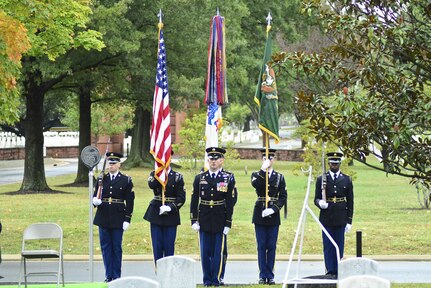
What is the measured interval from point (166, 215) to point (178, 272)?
16.5ft

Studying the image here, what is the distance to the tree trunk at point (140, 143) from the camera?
5138 cm

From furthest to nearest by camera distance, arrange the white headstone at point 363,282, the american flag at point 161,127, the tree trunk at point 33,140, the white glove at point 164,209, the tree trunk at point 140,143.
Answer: the tree trunk at point 140,143 < the tree trunk at point 33,140 < the american flag at point 161,127 < the white glove at point 164,209 < the white headstone at point 363,282

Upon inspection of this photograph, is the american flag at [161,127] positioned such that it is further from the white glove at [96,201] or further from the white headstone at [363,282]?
the white headstone at [363,282]

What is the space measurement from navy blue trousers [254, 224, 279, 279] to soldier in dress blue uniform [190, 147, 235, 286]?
63 cm

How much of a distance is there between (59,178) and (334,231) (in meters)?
31.0

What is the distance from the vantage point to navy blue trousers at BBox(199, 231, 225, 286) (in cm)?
1452

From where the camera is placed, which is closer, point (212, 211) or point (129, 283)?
point (129, 283)

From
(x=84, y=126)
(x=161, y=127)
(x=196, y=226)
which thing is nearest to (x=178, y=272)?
(x=196, y=226)

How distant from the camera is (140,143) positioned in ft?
171

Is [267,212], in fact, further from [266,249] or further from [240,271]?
[240,271]

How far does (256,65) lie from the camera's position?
1967 inches

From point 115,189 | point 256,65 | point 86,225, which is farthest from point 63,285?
point 256,65

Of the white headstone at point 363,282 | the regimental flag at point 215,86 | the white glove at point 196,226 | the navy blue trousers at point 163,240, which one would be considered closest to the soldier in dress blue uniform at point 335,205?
the white glove at point 196,226

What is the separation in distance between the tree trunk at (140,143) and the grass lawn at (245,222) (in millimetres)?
13633
